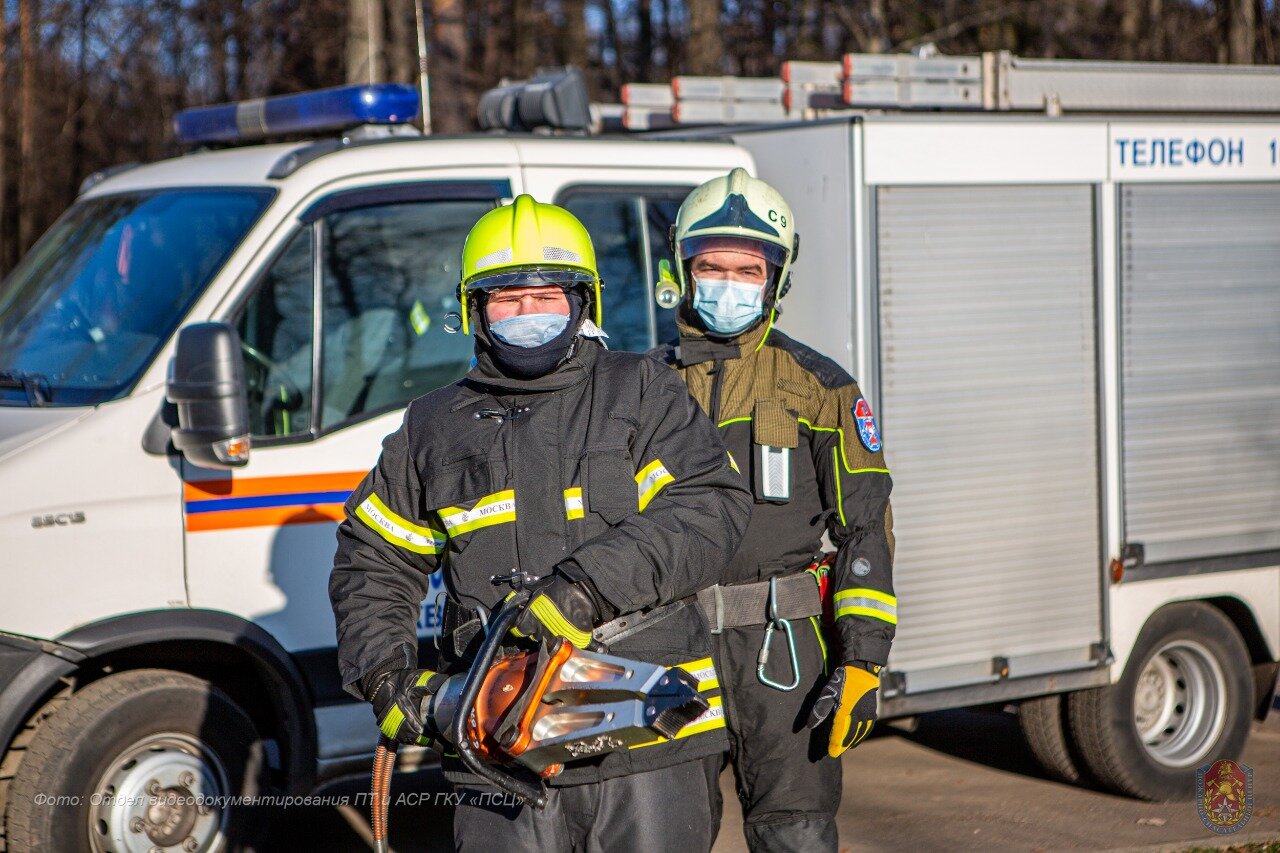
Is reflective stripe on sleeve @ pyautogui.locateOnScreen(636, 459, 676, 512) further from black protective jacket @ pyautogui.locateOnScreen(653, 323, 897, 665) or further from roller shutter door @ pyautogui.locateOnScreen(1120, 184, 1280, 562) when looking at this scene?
roller shutter door @ pyautogui.locateOnScreen(1120, 184, 1280, 562)

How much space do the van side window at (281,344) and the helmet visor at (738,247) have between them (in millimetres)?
1374

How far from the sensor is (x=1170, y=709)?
595 centimetres

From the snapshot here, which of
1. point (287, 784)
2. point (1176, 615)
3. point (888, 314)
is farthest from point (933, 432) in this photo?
point (287, 784)

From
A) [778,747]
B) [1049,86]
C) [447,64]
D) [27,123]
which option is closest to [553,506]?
[778,747]

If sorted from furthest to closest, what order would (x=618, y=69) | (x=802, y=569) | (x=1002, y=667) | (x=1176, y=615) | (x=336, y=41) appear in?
(x=618, y=69) → (x=336, y=41) → (x=1176, y=615) → (x=1002, y=667) → (x=802, y=569)

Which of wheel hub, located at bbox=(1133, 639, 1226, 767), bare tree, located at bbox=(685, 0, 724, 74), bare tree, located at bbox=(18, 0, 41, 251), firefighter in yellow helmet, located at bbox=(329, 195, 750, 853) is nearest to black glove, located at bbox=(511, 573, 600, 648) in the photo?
firefighter in yellow helmet, located at bbox=(329, 195, 750, 853)

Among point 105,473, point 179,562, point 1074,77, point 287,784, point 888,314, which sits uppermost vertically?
point 1074,77

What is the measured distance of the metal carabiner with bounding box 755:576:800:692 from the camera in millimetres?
3713

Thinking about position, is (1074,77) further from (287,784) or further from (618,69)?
(618,69)

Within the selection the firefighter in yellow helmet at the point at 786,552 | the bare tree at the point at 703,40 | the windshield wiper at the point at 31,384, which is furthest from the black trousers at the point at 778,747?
the bare tree at the point at 703,40

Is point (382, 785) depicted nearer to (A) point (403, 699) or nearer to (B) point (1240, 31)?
(A) point (403, 699)

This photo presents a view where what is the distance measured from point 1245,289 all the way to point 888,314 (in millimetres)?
1637

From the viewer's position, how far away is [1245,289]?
18.9 ft

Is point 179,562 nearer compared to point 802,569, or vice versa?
point 802,569
